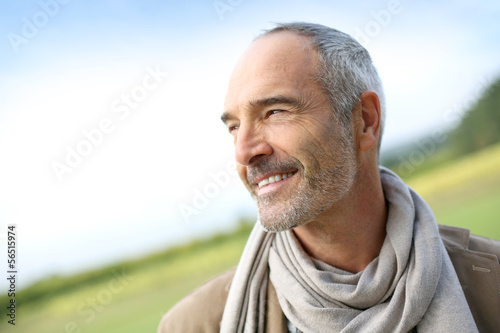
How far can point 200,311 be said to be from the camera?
1499mm

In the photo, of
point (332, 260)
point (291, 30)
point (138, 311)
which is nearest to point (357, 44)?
point (291, 30)

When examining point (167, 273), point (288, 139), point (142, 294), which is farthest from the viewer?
point (167, 273)

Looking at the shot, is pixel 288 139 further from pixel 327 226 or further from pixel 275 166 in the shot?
pixel 327 226

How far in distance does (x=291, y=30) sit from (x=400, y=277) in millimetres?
904

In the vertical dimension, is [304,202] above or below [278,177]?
below

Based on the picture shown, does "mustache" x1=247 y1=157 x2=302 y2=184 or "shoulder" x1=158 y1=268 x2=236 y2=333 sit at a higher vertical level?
"mustache" x1=247 y1=157 x2=302 y2=184

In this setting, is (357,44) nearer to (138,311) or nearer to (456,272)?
(456,272)

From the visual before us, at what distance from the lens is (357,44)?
1511 millimetres

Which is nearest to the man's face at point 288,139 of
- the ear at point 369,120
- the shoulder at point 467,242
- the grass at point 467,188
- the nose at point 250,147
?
the nose at point 250,147

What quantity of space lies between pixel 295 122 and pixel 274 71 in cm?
18

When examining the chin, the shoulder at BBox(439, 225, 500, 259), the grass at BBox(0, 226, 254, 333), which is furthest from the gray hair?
the grass at BBox(0, 226, 254, 333)

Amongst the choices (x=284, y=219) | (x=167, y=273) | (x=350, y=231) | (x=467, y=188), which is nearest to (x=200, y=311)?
(x=284, y=219)

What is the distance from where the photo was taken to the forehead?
130 cm

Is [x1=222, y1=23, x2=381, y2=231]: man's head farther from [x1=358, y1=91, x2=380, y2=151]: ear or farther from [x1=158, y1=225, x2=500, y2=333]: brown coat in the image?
[x1=158, y1=225, x2=500, y2=333]: brown coat
